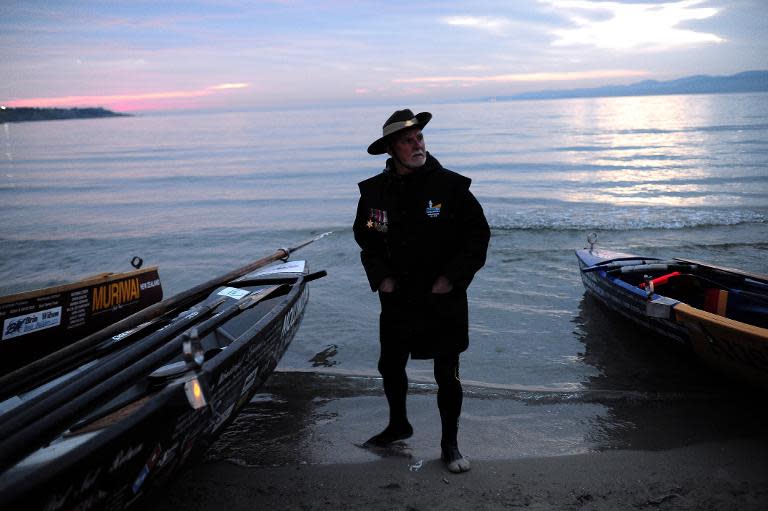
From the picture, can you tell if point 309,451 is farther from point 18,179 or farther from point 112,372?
point 18,179

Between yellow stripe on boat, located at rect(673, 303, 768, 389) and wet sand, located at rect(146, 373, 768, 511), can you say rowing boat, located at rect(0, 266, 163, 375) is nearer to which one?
wet sand, located at rect(146, 373, 768, 511)

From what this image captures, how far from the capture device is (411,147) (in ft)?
10.7

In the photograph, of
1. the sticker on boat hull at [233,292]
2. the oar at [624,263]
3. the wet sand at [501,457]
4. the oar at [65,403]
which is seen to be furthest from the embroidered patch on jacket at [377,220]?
the oar at [624,263]

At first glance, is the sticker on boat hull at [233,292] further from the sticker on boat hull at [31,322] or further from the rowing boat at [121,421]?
the rowing boat at [121,421]

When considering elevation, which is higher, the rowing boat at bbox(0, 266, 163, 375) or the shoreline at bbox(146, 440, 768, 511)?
the rowing boat at bbox(0, 266, 163, 375)

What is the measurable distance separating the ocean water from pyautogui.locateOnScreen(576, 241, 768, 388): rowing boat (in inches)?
16.0

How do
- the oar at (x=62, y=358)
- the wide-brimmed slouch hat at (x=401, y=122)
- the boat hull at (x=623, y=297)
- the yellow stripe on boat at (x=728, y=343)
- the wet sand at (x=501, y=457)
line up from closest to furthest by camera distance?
1. the oar at (x=62, y=358)
2. the wide-brimmed slouch hat at (x=401, y=122)
3. the wet sand at (x=501, y=457)
4. the yellow stripe on boat at (x=728, y=343)
5. the boat hull at (x=623, y=297)

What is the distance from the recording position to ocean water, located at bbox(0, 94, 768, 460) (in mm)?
6293

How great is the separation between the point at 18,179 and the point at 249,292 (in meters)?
29.3

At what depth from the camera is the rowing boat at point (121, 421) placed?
2.12 meters

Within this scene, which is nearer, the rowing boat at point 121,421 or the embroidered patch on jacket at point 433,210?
the rowing boat at point 121,421

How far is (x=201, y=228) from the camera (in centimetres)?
1534

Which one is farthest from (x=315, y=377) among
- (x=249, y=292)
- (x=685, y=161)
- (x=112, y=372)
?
(x=685, y=161)

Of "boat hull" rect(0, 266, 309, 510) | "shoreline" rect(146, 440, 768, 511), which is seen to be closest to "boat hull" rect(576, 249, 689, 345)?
"shoreline" rect(146, 440, 768, 511)
